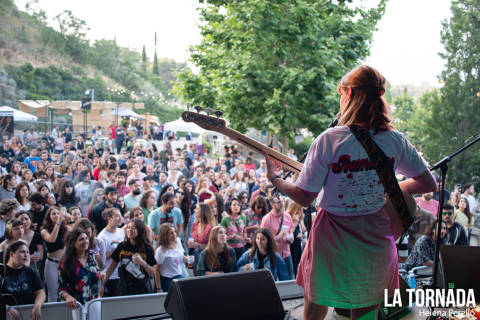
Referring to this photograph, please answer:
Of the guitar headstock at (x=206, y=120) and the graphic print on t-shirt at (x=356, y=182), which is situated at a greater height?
the guitar headstock at (x=206, y=120)

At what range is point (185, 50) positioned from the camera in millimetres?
9359

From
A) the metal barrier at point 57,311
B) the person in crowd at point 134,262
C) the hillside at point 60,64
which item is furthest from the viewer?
the hillside at point 60,64

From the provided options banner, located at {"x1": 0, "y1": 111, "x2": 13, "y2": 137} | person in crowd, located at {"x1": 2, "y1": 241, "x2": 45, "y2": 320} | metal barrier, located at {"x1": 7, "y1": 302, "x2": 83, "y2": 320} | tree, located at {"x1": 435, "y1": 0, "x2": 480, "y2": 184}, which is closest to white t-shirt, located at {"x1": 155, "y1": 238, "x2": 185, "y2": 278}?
metal barrier, located at {"x1": 7, "y1": 302, "x2": 83, "y2": 320}

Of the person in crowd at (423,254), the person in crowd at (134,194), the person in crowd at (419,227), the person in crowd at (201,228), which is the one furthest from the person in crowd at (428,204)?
the person in crowd at (134,194)

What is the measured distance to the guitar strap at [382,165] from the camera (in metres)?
1.43

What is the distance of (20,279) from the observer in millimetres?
3107

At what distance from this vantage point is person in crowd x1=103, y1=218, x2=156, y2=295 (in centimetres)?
358

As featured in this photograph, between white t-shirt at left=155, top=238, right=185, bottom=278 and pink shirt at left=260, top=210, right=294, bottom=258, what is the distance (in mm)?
1130

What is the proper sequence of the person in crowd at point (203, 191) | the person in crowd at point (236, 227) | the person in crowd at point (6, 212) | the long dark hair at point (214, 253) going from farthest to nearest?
the person in crowd at point (203, 191), the person in crowd at point (236, 227), the person in crowd at point (6, 212), the long dark hair at point (214, 253)

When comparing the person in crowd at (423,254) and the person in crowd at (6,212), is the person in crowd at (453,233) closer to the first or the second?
the person in crowd at (423,254)

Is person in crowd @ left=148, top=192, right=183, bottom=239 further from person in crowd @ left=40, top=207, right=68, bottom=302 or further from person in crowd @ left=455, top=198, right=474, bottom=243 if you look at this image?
person in crowd @ left=455, top=198, right=474, bottom=243

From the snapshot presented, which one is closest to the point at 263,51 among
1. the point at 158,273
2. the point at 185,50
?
the point at 185,50

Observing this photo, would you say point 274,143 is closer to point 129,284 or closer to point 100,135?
point 100,135

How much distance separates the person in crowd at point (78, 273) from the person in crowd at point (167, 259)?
0.51m
